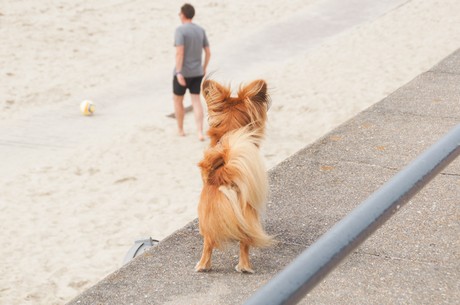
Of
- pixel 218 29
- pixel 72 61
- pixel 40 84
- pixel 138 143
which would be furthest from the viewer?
pixel 218 29

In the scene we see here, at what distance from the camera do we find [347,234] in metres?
1.79

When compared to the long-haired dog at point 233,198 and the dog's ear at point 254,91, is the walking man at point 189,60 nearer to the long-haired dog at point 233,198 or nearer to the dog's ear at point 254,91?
the dog's ear at point 254,91

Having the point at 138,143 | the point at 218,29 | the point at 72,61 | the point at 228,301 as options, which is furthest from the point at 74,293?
the point at 218,29

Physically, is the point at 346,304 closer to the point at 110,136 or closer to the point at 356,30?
the point at 110,136

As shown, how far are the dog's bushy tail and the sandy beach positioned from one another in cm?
276

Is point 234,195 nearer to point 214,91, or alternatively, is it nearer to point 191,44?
→ point 214,91

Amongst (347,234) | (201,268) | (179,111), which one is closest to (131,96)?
(179,111)

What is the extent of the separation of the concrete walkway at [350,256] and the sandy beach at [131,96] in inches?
94.2

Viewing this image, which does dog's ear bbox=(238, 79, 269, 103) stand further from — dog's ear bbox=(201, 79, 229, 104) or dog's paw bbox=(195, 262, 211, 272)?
dog's paw bbox=(195, 262, 211, 272)

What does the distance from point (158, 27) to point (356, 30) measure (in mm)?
4249

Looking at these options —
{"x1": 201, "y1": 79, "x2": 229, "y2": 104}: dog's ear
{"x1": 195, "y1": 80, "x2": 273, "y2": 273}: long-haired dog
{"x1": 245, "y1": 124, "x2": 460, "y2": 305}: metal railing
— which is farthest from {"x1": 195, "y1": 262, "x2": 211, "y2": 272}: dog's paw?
{"x1": 245, "y1": 124, "x2": 460, "y2": 305}: metal railing

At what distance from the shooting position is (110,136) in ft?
37.0

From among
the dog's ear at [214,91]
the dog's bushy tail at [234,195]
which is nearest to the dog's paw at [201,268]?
the dog's bushy tail at [234,195]

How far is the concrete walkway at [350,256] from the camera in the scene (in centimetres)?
380
